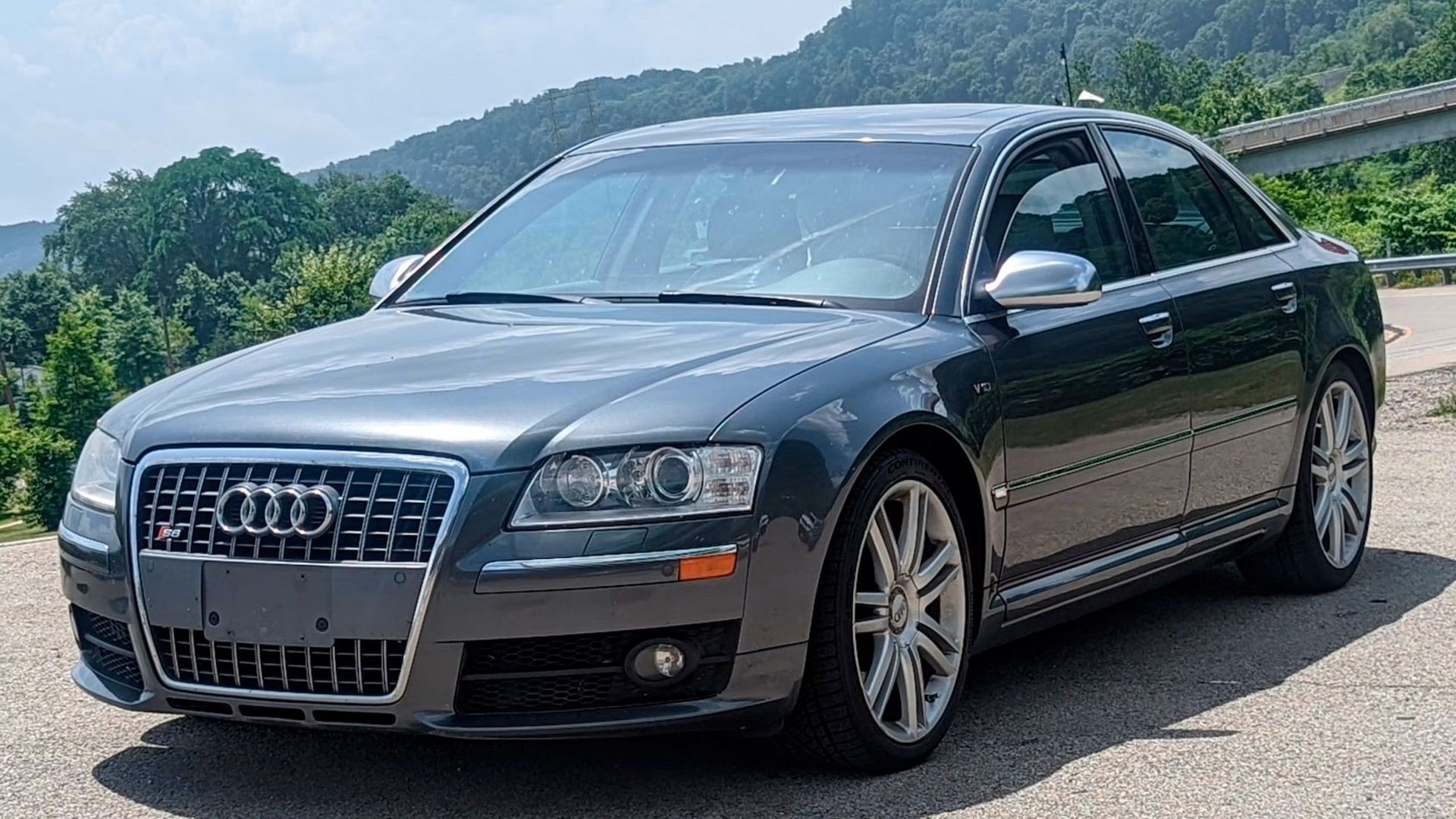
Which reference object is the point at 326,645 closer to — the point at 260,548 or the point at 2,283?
the point at 260,548

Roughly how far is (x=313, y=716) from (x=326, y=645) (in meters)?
0.20

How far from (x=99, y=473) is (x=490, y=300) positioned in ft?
4.37

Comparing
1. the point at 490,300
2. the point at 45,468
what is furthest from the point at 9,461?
the point at 490,300

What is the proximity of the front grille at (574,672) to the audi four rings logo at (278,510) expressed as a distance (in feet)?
1.30

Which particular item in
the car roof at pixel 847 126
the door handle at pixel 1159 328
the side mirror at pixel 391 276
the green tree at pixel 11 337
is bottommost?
the green tree at pixel 11 337

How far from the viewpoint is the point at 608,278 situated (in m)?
5.55

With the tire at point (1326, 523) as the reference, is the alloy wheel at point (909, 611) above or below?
above

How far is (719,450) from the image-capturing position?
13.8 feet

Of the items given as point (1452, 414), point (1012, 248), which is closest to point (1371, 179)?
point (1452, 414)

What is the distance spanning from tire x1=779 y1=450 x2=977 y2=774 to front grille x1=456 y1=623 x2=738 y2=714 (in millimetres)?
268

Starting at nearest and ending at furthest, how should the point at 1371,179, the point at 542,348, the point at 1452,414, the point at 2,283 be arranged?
the point at 542,348
the point at 1452,414
the point at 1371,179
the point at 2,283

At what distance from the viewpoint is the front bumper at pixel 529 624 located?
13.3ft

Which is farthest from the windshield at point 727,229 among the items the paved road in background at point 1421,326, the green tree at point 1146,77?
the green tree at point 1146,77

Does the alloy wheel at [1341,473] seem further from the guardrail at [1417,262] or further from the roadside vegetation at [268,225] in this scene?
the roadside vegetation at [268,225]
